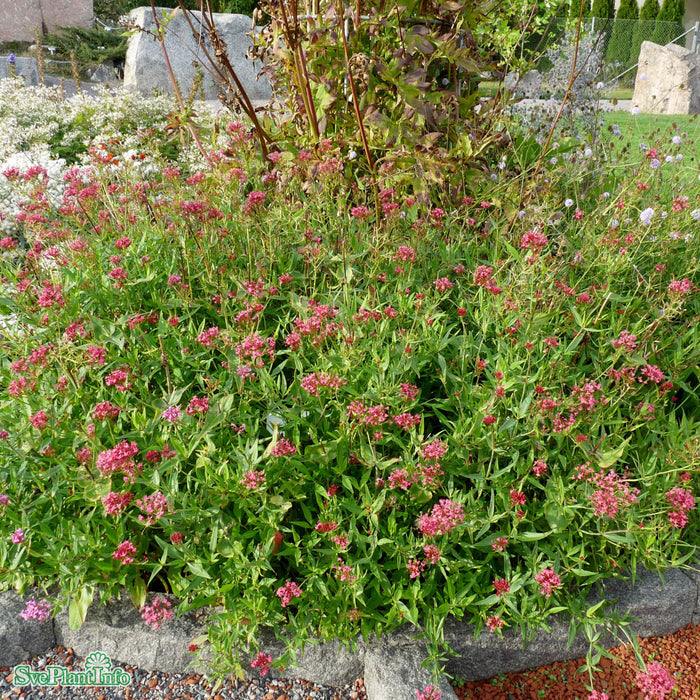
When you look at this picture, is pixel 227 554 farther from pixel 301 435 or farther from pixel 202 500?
pixel 301 435

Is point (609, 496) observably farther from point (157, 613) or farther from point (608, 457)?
point (157, 613)

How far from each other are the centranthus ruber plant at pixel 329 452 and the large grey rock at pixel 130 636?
0.31 ft

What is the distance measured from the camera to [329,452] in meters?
2.22

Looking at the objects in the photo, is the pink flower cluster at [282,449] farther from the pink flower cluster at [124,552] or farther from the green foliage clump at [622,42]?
the green foliage clump at [622,42]

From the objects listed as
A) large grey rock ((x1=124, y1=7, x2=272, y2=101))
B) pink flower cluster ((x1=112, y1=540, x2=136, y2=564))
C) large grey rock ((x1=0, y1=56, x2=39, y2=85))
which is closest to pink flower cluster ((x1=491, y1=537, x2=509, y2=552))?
pink flower cluster ((x1=112, y1=540, x2=136, y2=564))

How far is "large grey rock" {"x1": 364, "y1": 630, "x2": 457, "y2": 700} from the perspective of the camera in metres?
2.00

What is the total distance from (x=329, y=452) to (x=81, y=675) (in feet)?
4.02

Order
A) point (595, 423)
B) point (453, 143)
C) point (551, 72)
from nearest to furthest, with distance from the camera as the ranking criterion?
point (595, 423) → point (453, 143) → point (551, 72)

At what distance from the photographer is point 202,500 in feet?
6.98

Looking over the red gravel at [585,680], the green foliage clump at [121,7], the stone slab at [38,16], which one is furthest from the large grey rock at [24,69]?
the red gravel at [585,680]

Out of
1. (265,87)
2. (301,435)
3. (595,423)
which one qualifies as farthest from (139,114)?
(595,423)

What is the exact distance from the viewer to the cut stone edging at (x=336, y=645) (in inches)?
84.2

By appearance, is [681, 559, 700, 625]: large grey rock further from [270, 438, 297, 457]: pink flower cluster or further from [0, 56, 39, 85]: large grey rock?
[0, 56, 39, 85]: large grey rock

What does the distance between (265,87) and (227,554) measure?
1227 centimetres
